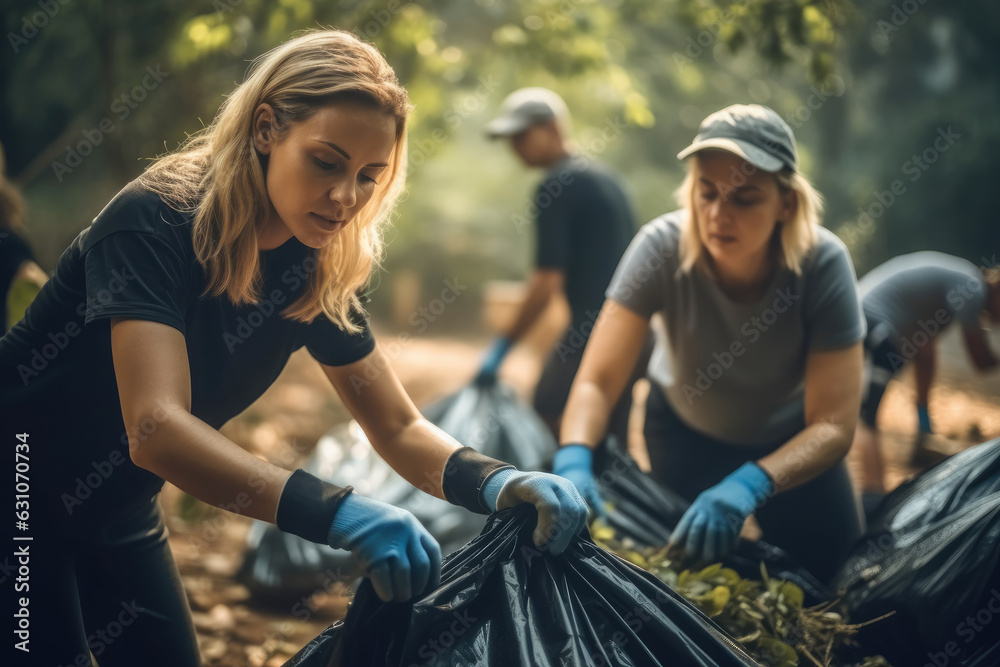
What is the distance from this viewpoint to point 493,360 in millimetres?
3354

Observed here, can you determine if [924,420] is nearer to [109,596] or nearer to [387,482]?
[387,482]

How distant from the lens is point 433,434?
150cm

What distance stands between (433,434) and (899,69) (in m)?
9.82

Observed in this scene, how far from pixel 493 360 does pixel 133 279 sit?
7.45 feet

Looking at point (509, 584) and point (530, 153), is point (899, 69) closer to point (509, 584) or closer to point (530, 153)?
point (530, 153)

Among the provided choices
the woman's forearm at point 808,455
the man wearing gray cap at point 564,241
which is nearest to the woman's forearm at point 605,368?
the woman's forearm at point 808,455

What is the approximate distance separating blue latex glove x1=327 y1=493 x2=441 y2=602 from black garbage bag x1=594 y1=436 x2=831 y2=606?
950 millimetres

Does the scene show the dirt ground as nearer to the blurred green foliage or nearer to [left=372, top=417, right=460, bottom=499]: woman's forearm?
[left=372, top=417, right=460, bottom=499]: woman's forearm

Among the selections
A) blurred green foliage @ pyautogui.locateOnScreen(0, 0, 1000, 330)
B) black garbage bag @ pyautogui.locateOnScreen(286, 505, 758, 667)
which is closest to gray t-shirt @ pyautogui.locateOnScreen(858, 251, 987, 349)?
blurred green foliage @ pyautogui.locateOnScreen(0, 0, 1000, 330)

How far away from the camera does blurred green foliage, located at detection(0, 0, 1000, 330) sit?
3428 millimetres

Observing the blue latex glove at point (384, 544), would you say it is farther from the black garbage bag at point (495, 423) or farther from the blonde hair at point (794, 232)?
the black garbage bag at point (495, 423)

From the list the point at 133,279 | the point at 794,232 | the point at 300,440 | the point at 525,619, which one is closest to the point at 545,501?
the point at 525,619

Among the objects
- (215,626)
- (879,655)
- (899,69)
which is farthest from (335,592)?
(899,69)

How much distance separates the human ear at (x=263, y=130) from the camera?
1.31 meters
